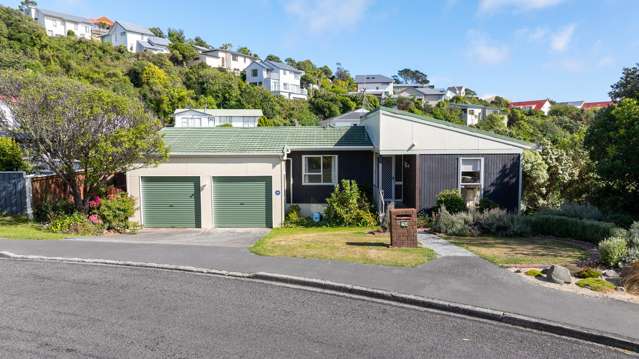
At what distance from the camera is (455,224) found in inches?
590

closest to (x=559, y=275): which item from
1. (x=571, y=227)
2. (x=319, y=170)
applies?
(x=571, y=227)

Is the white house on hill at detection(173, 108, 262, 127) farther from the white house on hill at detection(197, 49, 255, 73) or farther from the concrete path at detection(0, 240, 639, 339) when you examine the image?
the concrete path at detection(0, 240, 639, 339)

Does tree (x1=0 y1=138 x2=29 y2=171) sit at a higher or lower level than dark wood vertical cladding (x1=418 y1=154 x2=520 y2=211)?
higher

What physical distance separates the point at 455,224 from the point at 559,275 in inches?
238

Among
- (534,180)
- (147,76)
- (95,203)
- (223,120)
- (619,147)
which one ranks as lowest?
(95,203)

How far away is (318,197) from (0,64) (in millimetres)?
43108

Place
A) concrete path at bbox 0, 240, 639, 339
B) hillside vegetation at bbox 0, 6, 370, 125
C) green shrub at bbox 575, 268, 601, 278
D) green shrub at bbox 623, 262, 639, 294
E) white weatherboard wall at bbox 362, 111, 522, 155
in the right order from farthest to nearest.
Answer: hillside vegetation at bbox 0, 6, 370, 125 < white weatherboard wall at bbox 362, 111, 522, 155 < green shrub at bbox 575, 268, 601, 278 < green shrub at bbox 623, 262, 639, 294 < concrete path at bbox 0, 240, 639, 339

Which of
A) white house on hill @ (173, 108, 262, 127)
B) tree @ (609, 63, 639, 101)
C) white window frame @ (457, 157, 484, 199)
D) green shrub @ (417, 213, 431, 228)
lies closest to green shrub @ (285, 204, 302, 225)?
green shrub @ (417, 213, 431, 228)

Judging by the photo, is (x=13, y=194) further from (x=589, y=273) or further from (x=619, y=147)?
(x=619, y=147)

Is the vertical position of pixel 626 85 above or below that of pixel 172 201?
above

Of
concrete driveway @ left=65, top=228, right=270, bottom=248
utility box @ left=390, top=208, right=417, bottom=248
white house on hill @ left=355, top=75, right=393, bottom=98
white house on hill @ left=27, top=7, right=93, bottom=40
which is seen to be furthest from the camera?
white house on hill @ left=355, top=75, right=393, bottom=98

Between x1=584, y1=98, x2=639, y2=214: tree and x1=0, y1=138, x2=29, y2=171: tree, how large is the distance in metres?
20.7

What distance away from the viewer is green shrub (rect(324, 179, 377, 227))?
17.5 meters

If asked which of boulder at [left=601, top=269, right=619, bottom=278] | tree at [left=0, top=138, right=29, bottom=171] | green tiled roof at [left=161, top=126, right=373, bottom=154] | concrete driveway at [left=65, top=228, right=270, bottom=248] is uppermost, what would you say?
green tiled roof at [left=161, top=126, right=373, bottom=154]
